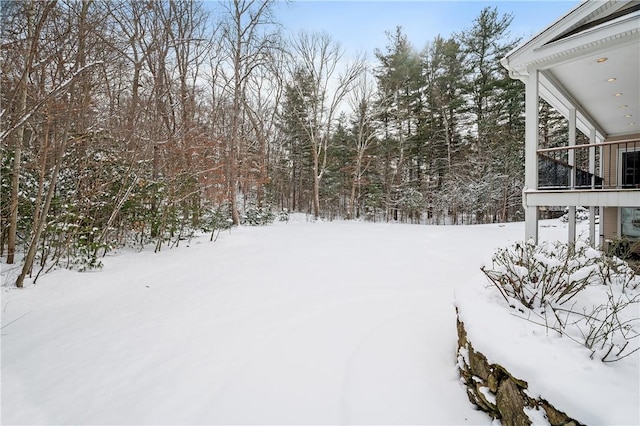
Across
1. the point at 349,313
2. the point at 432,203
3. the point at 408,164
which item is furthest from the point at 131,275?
the point at 408,164

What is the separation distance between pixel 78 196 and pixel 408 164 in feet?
62.0

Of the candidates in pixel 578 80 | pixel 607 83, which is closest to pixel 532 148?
pixel 578 80

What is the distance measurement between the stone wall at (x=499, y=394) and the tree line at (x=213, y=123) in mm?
4914

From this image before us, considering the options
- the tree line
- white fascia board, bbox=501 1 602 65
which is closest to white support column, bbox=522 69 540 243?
Answer: white fascia board, bbox=501 1 602 65

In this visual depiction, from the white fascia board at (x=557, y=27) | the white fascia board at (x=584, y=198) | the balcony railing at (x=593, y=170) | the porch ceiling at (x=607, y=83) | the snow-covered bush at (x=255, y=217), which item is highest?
the white fascia board at (x=557, y=27)

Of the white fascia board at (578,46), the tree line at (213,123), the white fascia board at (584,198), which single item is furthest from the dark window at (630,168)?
the tree line at (213,123)

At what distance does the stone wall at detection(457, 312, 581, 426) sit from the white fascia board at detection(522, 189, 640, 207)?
388 cm

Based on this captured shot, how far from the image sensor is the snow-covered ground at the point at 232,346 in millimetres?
2490

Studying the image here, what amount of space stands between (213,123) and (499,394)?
11371mm

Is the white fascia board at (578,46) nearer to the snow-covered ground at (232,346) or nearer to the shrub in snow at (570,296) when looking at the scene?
the shrub in snow at (570,296)

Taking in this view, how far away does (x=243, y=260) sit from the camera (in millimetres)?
7020

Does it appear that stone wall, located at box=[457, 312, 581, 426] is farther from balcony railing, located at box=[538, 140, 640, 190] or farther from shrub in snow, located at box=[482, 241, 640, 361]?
balcony railing, located at box=[538, 140, 640, 190]

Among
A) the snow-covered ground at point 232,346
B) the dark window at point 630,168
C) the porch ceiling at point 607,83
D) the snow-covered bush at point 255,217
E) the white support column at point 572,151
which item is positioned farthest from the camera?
the snow-covered bush at point 255,217

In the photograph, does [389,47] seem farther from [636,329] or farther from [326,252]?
[636,329]
